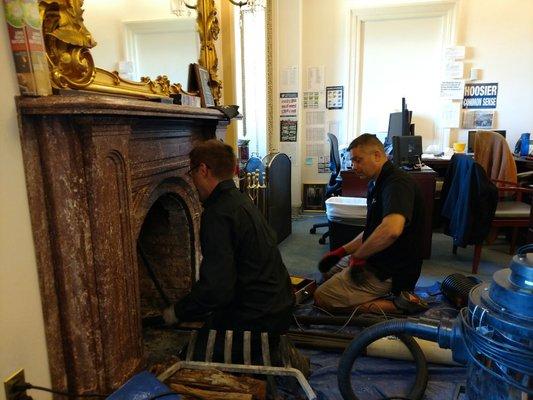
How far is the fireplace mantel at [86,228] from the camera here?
123 centimetres

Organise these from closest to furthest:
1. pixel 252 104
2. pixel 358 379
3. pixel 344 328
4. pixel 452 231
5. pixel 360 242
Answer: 1. pixel 358 379
2. pixel 344 328
3. pixel 360 242
4. pixel 452 231
5. pixel 252 104

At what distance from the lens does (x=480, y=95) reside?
477 centimetres

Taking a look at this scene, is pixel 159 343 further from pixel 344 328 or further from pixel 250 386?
pixel 344 328

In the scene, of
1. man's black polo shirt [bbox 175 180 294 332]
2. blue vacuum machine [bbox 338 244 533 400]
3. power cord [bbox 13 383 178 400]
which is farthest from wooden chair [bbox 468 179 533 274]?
power cord [bbox 13 383 178 400]

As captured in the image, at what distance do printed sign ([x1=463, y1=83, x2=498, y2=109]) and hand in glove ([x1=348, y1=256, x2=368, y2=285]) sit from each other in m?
3.54

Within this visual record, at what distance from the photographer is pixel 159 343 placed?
82.0 inches

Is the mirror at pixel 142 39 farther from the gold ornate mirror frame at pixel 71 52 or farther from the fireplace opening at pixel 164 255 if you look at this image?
A: the fireplace opening at pixel 164 255

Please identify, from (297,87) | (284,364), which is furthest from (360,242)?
(297,87)

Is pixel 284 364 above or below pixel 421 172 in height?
below

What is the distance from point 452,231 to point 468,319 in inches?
93.1

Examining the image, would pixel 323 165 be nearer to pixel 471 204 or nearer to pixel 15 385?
pixel 471 204

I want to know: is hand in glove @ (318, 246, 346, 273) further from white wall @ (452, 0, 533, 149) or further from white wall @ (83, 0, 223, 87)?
white wall @ (452, 0, 533, 149)

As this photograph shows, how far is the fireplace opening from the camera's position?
7.47ft

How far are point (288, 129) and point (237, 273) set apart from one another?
3.76m
